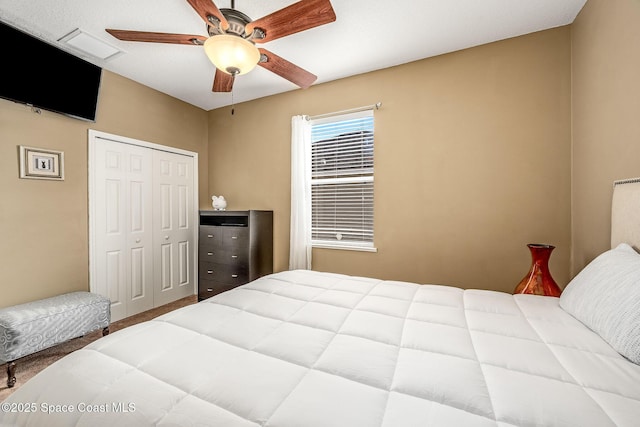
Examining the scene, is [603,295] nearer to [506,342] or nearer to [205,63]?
[506,342]

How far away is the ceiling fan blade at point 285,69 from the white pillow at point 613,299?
2075 mm

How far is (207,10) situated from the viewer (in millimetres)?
1379

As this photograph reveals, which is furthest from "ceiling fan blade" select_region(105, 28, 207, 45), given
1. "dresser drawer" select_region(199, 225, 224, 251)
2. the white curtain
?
"dresser drawer" select_region(199, 225, 224, 251)

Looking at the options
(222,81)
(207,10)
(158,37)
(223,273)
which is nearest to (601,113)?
(207,10)

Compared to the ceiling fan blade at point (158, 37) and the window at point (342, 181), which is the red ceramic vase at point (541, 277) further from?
the ceiling fan blade at point (158, 37)

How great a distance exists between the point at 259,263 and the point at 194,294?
54.1 inches

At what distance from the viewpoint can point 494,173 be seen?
2377mm

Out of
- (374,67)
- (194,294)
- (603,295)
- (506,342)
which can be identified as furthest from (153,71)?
(603,295)

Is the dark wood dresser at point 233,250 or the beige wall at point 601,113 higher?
the beige wall at point 601,113

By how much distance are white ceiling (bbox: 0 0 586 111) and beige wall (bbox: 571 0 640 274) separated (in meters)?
0.35

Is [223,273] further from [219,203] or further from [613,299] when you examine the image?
[613,299]

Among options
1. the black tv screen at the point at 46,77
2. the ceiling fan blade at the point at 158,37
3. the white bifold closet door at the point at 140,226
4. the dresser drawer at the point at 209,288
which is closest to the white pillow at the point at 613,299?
the ceiling fan blade at the point at 158,37

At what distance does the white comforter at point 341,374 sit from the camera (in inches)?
27.8

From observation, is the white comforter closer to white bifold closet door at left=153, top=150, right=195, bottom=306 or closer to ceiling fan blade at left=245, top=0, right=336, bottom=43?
ceiling fan blade at left=245, top=0, right=336, bottom=43
